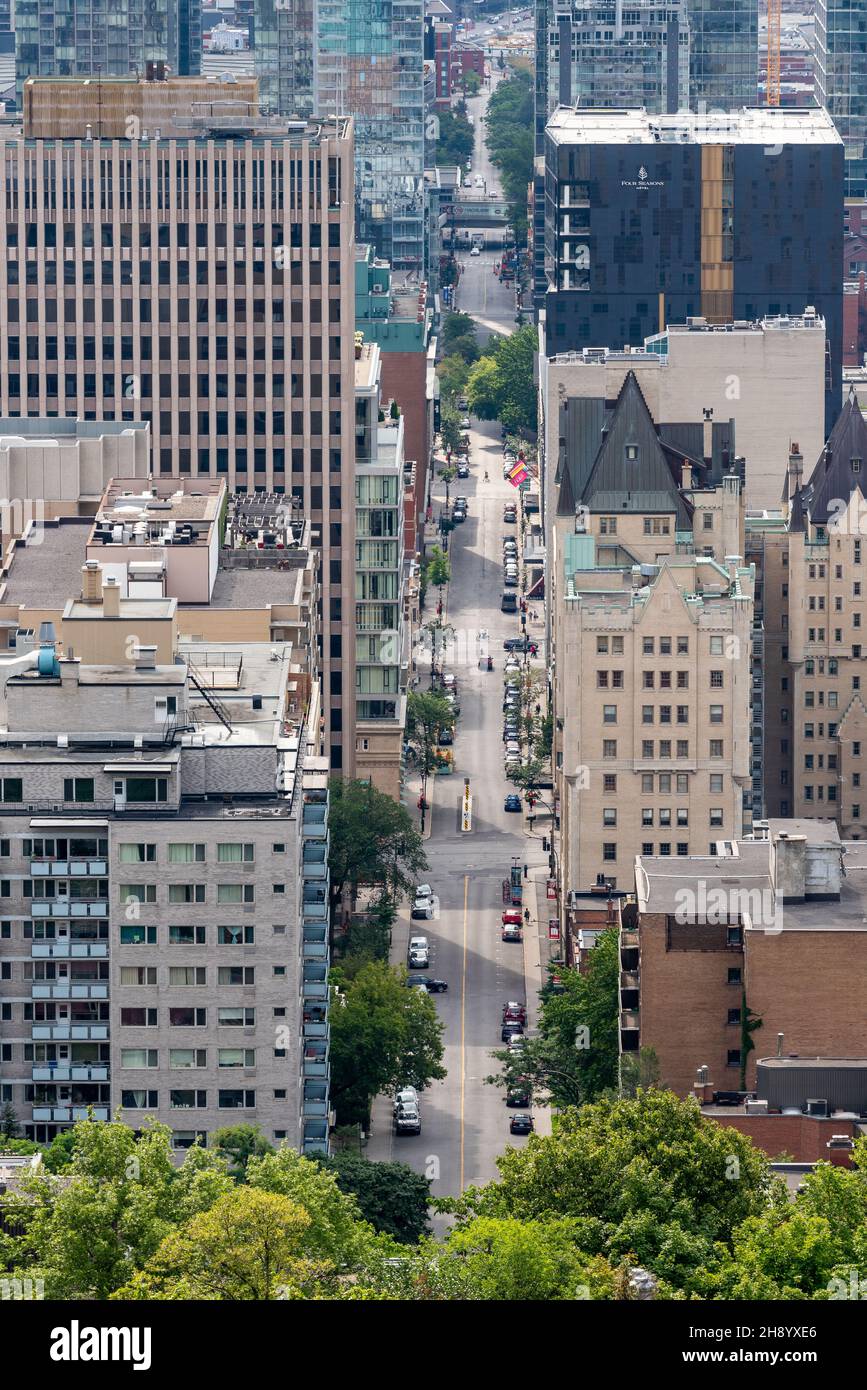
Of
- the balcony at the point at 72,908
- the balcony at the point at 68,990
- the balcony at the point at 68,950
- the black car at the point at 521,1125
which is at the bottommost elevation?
the black car at the point at 521,1125

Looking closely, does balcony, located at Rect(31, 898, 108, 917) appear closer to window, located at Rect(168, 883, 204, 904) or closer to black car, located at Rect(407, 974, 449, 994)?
window, located at Rect(168, 883, 204, 904)

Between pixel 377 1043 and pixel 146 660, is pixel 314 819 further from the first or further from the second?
pixel 377 1043

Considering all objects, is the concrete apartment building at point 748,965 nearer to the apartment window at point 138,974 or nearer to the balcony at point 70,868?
the apartment window at point 138,974

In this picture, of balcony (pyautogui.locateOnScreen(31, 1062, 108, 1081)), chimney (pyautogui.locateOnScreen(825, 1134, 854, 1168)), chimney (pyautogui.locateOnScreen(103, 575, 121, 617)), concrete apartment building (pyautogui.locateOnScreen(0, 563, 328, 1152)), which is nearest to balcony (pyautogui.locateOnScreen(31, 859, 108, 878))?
concrete apartment building (pyautogui.locateOnScreen(0, 563, 328, 1152))

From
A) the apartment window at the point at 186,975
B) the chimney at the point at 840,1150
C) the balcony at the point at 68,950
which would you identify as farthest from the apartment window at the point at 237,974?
the chimney at the point at 840,1150

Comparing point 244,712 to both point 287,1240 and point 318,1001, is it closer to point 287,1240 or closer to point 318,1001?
point 318,1001
